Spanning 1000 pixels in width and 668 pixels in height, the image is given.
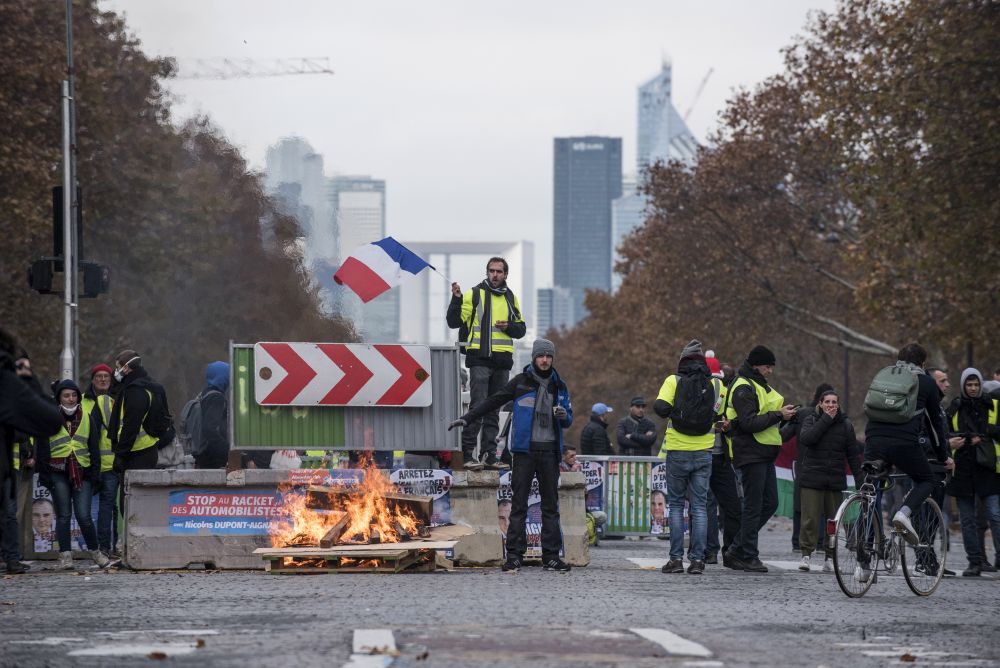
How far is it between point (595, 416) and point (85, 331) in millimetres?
19096

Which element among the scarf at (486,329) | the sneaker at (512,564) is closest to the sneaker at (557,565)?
the sneaker at (512,564)

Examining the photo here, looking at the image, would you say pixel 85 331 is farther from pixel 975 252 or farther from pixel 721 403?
pixel 721 403

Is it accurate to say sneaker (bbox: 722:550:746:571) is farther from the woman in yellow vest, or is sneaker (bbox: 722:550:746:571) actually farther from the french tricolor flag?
the woman in yellow vest

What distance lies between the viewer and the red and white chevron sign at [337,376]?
640 inches

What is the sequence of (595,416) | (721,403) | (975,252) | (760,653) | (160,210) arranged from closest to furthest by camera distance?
(760,653), (721,403), (595,416), (975,252), (160,210)

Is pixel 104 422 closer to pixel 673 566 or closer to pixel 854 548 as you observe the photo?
pixel 673 566

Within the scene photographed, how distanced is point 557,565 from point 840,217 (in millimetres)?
38380

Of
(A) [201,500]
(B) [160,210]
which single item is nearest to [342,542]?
(A) [201,500]

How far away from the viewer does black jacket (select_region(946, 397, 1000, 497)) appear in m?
17.2

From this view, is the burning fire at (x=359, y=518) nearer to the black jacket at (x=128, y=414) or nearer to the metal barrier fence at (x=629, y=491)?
the black jacket at (x=128, y=414)

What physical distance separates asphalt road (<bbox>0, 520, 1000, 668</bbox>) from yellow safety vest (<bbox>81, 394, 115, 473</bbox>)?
131 centimetres

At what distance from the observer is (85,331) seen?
43250 millimetres

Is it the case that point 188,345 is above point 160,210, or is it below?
below

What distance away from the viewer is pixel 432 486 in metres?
16.5
